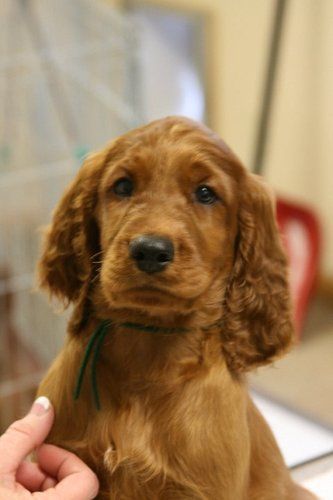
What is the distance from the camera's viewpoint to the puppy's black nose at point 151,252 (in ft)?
2.54

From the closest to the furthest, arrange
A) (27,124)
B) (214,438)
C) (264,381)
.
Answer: (214,438) → (264,381) → (27,124)

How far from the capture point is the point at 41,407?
0.90 m

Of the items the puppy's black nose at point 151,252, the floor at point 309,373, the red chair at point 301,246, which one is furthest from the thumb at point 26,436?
the red chair at point 301,246

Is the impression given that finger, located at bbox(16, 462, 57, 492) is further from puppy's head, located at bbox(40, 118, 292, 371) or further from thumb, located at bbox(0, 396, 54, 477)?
puppy's head, located at bbox(40, 118, 292, 371)

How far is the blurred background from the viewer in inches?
93.2

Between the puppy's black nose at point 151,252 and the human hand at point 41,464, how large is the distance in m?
0.23

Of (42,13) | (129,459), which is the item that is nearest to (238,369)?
(129,459)

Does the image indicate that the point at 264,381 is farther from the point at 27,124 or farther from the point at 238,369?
the point at 238,369

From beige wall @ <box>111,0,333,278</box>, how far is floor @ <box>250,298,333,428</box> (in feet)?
0.79

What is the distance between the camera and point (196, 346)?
899 mm

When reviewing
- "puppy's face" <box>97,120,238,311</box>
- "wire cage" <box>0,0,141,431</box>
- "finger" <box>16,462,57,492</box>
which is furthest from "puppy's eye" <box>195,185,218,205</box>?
"wire cage" <box>0,0,141,431</box>

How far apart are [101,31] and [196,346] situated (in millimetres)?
1781

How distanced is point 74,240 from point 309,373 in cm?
166

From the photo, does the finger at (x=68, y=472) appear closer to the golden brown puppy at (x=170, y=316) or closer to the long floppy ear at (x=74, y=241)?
the golden brown puppy at (x=170, y=316)
